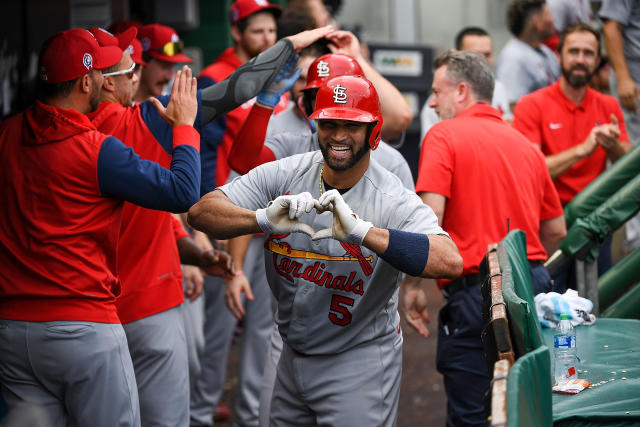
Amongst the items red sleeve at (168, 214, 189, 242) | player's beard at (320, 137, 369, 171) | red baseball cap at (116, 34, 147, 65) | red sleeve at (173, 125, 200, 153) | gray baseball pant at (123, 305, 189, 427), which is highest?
red baseball cap at (116, 34, 147, 65)

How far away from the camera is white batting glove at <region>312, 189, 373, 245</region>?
313 centimetres

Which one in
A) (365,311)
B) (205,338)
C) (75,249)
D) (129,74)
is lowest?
(205,338)

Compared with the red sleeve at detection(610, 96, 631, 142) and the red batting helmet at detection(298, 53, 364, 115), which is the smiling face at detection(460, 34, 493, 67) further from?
the red batting helmet at detection(298, 53, 364, 115)

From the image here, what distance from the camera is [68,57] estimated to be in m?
3.64

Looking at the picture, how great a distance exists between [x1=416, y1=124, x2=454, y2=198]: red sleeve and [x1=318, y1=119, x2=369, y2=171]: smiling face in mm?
1203

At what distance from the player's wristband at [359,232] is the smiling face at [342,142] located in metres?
0.45

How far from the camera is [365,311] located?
370 centimetres

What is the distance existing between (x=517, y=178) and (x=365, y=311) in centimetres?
158

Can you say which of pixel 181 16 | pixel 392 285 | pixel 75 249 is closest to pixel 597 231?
pixel 392 285

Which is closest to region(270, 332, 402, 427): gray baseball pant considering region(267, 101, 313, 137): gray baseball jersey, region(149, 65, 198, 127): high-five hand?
region(149, 65, 198, 127): high-five hand

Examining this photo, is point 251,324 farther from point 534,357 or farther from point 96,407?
point 534,357

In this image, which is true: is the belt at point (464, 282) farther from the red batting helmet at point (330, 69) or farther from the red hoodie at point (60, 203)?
the red hoodie at point (60, 203)

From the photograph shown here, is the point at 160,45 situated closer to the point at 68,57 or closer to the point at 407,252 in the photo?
the point at 68,57

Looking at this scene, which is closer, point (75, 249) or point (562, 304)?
point (75, 249)
